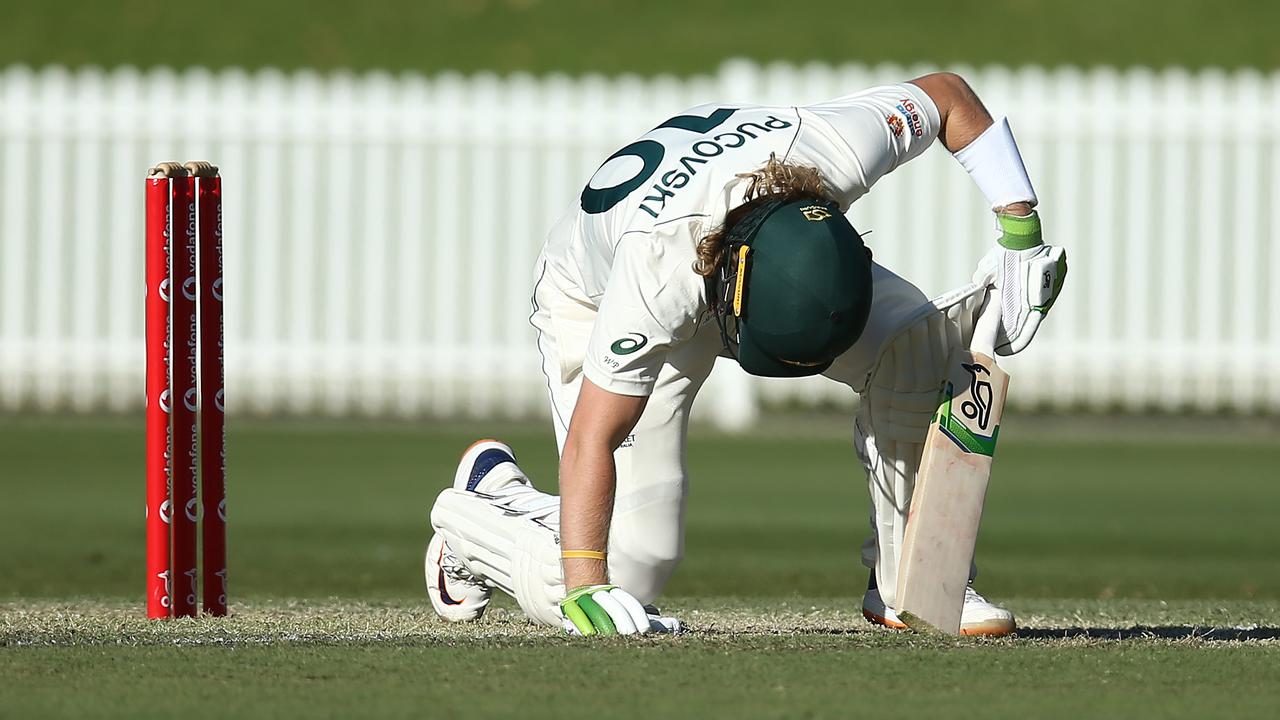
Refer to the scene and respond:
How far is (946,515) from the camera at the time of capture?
3957mm

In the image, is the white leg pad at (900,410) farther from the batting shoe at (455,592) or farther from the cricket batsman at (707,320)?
the batting shoe at (455,592)

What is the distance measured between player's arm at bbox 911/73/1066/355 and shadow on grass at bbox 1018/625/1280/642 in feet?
2.02

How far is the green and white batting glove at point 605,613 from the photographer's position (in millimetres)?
3650

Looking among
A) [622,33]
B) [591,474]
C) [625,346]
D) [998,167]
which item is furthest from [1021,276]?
[622,33]

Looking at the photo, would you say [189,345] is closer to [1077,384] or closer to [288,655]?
[288,655]

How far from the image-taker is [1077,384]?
1070 cm

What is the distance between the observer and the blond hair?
3684 millimetres

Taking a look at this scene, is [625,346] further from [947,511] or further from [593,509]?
[947,511]

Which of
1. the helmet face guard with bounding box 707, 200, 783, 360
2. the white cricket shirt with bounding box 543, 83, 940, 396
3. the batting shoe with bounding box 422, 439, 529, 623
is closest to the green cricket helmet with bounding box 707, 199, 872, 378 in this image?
the helmet face guard with bounding box 707, 200, 783, 360

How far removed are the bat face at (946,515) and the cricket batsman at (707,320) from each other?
5.3 inches

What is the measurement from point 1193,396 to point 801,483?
11.6 ft

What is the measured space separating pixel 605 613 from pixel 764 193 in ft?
2.82

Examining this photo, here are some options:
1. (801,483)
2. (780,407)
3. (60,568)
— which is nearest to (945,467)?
(60,568)

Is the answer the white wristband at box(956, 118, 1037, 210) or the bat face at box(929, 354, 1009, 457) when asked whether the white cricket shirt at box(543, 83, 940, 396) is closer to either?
the white wristband at box(956, 118, 1037, 210)
